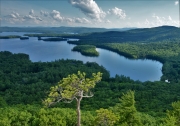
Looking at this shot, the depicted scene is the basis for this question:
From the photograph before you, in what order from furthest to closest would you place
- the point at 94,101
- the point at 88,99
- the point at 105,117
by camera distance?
Answer: the point at 88,99
the point at 94,101
the point at 105,117

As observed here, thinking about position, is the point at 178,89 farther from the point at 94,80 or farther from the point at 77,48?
the point at 77,48

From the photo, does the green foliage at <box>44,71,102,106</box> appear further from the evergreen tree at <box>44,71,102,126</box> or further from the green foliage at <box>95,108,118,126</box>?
the green foliage at <box>95,108,118,126</box>

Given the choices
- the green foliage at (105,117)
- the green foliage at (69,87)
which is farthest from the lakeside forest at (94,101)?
the green foliage at (69,87)

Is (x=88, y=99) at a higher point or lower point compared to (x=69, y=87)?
lower

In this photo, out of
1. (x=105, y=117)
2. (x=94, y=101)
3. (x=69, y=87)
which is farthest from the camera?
(x=94, y=101)

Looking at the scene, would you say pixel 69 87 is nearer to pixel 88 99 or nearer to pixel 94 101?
pixel 94 101

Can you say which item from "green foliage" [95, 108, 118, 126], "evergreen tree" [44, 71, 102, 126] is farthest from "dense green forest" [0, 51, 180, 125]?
"evergreen tree" [44, 71, 102, 126]

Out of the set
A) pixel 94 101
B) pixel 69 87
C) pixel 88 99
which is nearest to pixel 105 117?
pixel 69 87

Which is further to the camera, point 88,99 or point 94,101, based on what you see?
point 88,99

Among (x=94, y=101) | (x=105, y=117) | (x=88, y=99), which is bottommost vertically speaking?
(x=88, y=99)

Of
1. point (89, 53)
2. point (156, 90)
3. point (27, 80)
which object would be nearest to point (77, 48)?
point (89, 53)

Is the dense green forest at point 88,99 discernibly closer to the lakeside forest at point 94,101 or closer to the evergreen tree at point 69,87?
the lakeside forest at point 94,101
